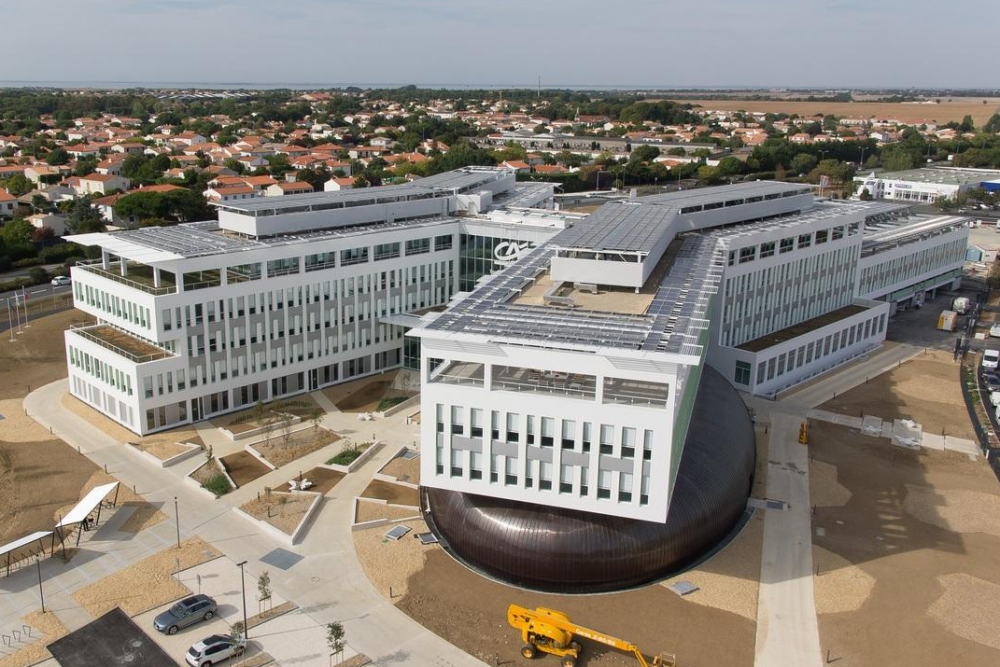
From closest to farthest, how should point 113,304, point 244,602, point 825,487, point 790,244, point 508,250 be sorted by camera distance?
1. point 244,602
2. point 825,487
3. point 113,304
4. point 508,250
5. point 790,244

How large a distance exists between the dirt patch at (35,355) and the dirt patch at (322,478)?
29512 millimetres

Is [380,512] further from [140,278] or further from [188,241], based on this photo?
[188,241]

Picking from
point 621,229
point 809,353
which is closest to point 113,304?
point 621,229

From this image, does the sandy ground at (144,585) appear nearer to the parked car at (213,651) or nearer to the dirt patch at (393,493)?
the parked car at (213,651)

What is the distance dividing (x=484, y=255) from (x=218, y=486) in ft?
114

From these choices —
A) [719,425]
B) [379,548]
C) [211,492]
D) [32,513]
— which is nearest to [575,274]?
[719,425]

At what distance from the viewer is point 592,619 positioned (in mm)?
38656

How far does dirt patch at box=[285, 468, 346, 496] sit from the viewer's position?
50.7 metres

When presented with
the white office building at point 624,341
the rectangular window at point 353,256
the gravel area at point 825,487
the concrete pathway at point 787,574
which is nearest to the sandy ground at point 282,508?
the white office building at point 624,341

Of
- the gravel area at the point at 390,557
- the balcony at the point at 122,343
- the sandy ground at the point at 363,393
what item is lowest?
the gravel area at the point at 390,557

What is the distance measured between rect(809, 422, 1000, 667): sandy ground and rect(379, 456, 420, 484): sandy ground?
81.1 feet

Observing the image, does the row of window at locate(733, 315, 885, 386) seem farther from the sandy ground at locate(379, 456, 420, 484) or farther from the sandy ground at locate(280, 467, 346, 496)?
the sandy ground at locate(280, 467, 346, 496)

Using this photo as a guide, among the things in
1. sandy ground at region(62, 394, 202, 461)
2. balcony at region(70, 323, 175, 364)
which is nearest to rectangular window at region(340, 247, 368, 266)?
balcony at region(70, 323, 175, 364)

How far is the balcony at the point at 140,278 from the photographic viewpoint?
191 feet
